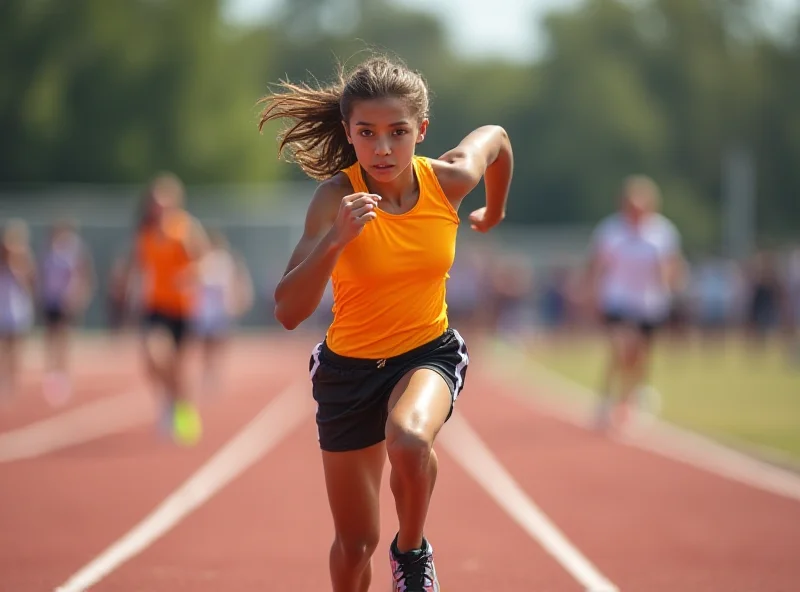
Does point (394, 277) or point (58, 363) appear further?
point (58, 363)

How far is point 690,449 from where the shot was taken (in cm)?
1099

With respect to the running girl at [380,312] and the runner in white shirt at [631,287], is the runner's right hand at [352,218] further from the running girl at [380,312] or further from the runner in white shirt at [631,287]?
the runner in white shirt at [631,287]

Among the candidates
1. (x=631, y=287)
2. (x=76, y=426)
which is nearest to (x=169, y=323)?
(x=76, y=426)

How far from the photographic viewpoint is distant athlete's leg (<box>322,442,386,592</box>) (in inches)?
183

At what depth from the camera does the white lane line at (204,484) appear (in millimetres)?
6445

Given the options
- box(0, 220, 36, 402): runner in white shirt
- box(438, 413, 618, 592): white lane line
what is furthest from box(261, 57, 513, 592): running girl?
box(0, 220, 36, 402): runner in white shirt

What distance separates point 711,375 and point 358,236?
1760 cm

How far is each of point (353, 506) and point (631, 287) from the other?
8.60 m

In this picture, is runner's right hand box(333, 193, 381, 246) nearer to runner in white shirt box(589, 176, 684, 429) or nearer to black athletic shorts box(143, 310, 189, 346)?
black athletic shorts box(143, 310, 189, 346)

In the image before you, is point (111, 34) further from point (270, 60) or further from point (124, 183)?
point (270, 60)

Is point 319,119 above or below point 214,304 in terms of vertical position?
above

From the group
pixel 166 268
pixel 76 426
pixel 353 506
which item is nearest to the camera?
pixel 353 506

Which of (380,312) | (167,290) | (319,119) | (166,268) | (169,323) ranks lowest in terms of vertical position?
(169,323)

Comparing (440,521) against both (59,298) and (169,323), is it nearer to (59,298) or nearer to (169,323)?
(169,323)
